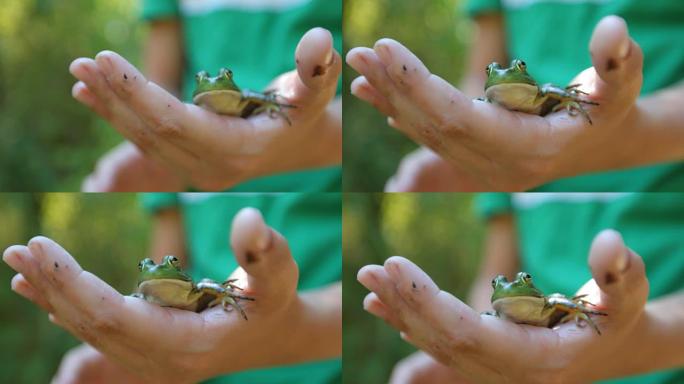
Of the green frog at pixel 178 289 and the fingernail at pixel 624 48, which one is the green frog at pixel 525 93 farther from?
the green frog at pixel 178 289

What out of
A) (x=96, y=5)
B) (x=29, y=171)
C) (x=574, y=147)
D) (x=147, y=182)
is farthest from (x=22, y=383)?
(x=574, y=147)

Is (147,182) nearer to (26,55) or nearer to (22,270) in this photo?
(22,270)

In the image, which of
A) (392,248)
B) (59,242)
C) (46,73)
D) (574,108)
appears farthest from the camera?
(46,73)

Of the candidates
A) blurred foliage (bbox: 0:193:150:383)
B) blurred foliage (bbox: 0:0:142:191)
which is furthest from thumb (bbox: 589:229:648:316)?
blurred foliage (bbox: 0:0:142:191)

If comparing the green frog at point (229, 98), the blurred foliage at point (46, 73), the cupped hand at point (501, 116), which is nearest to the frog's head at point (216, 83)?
the green frog at point (229, 98)

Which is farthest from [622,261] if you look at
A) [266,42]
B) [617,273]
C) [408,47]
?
[408,47]

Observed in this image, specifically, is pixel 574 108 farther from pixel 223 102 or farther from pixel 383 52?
pixel 223 102

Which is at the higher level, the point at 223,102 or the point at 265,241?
the point at 223,102
